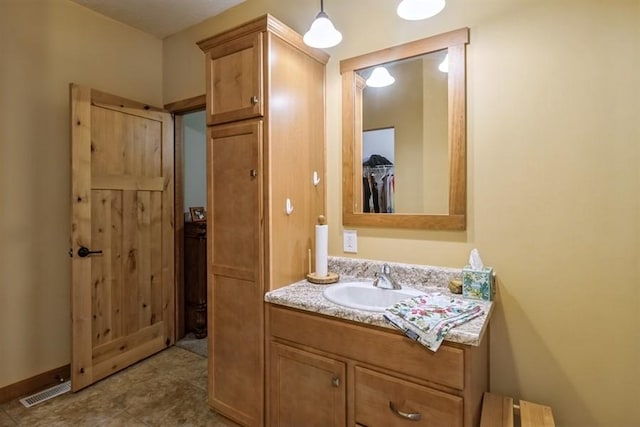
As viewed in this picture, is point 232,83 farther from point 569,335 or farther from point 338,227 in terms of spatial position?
point 569,335

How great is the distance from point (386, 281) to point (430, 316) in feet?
1.41

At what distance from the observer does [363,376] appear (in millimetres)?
1352

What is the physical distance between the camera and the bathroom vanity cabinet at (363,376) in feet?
3.81

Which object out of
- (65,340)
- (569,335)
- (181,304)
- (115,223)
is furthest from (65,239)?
(569,335)

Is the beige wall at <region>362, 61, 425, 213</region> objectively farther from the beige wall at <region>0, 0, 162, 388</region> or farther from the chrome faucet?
the beige wall at <region>0, 0, 162, 388</region>

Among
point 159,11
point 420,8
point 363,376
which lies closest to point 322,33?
point 420,8

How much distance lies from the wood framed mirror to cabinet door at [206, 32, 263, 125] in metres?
0.56

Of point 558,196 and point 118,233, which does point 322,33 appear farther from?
point 118,233

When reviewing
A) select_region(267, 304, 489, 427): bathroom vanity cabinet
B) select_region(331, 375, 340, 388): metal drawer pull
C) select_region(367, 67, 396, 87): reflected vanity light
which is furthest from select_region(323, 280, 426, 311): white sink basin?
select_region(367, 67, 396, 87): reflected vanity light

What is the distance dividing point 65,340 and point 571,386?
10.2 ft

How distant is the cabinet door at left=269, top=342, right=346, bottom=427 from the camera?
4.66 ft

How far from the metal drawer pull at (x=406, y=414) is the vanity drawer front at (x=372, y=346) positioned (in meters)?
0.13

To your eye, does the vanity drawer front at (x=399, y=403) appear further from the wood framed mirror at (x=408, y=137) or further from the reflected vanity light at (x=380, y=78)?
the reflected vanity light at (x=380, y=78)

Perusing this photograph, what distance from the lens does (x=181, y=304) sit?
10.1ft
